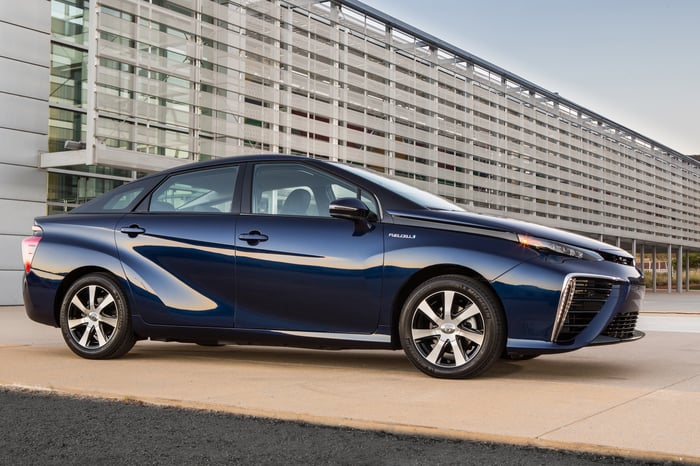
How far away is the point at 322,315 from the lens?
5512 mm

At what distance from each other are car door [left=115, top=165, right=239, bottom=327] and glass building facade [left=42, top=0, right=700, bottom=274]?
1030 centimetres

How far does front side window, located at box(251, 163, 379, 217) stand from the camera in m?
5.73

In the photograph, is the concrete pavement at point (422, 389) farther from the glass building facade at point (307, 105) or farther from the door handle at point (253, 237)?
the glass building facade at point (307, 105)

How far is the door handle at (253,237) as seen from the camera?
5.73m

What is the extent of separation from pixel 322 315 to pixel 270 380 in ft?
1.97

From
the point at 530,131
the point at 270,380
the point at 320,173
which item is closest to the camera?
the point at 270,380

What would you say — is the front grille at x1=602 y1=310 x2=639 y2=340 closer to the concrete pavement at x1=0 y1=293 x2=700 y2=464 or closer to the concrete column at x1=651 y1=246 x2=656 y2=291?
the concrete pavement at x1=0 y1=293 x2=700 y2=464

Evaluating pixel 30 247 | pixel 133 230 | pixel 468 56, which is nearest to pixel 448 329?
pixel 133 230

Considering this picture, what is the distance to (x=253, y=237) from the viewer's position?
5762 millimetres

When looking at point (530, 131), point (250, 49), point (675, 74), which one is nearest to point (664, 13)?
point (675, 74)

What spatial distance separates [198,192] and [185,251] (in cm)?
52

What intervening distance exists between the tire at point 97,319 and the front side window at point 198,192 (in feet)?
2.33

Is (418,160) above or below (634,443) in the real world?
above

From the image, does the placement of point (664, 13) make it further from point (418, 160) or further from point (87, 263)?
point (418, 160)
